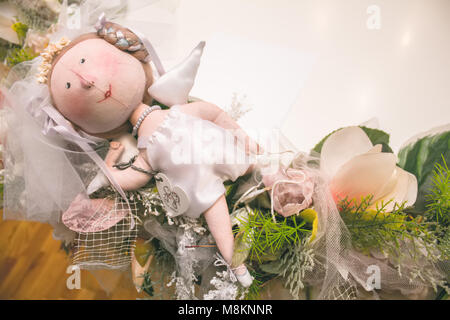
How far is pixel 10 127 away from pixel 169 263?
0.51 metres

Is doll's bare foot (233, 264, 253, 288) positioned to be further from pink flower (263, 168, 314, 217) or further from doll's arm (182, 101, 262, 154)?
doll's arm (182, 101, 262, 154)

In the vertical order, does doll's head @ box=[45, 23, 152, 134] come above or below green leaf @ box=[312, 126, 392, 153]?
above

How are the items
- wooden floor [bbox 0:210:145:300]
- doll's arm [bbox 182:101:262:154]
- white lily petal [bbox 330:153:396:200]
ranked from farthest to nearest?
wooden floor [bbox 0:210:145:300]
doll's arm [bbox 182:101:262:154]
white lily petal [bbox 330:153:396:200]

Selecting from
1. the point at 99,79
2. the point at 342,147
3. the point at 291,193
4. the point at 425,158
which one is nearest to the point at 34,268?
the point at 99,79

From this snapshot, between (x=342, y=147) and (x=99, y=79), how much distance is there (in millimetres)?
531

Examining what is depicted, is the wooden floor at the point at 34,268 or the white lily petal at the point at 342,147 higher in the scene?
the white lily petal at the point at 342,147

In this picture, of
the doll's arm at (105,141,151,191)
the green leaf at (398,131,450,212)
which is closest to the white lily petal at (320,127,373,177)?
the green leaf at (398,131,450,212)

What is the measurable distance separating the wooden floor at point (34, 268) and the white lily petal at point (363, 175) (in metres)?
0.98

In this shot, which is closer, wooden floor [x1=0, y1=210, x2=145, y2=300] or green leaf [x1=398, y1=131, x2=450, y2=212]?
green leaf [x1=398, y1=131, x2=450, y2=212]

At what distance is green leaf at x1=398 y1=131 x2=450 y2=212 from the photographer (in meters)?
0.64

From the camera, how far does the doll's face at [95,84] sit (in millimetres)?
572

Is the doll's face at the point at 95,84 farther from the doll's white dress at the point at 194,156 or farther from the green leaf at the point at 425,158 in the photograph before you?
the green leaf at the point at 425,158

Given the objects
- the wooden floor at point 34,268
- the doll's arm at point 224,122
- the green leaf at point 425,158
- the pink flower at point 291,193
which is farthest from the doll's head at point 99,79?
the wooden floor at point 34,268
